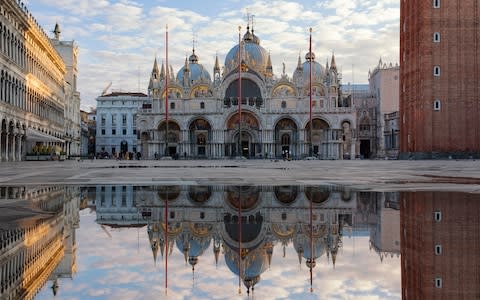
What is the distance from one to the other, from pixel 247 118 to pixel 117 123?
128 feet

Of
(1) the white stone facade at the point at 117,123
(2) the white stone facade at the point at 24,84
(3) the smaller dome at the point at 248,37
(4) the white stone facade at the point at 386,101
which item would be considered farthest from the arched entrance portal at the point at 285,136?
(1) the white stone facade at the point at 117,123

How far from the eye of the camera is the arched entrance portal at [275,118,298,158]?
7769cm

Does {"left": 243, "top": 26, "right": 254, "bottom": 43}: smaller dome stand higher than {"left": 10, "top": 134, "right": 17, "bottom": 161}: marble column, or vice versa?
{"left": 243, "top": 26, "right": 254, "bottom": 43}: smaller dome

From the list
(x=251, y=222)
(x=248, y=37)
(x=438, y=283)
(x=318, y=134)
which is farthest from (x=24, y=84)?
(x=248, y=37)

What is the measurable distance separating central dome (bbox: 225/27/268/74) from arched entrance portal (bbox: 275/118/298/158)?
31.8 feet

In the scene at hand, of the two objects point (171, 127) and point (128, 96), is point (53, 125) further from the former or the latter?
point (128, 96)

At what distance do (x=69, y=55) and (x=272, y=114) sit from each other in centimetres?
3163

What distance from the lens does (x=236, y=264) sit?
3.57 metres

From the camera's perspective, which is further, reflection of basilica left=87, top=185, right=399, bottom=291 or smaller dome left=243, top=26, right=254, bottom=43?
smaller dome left=243, top=26, right=254, bottom=43

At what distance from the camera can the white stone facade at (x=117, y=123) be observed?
348 feet

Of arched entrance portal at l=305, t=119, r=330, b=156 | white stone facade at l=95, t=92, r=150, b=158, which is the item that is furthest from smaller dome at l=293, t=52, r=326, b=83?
white stone facade at l=95, t=92, r=150, b=158

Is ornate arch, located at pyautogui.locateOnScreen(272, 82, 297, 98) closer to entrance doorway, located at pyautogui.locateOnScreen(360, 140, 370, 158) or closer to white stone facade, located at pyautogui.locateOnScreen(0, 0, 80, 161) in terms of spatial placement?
entrance doorway, located at pyautogui.locateOnScreen(360, 140, 370, 158)

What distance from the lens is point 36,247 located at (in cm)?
409

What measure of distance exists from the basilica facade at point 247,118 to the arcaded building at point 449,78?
82.1ft
